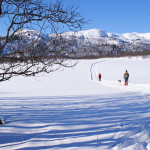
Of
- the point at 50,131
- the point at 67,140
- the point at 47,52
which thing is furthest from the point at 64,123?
the point at 47,52

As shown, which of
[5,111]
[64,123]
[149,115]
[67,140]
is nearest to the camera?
[67,140]

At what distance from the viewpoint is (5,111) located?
6.20 metres

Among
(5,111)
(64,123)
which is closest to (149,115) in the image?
(64,123)

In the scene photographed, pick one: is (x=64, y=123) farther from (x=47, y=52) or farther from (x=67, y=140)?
(x=47, y=52)

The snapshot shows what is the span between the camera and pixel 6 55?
3.88 m

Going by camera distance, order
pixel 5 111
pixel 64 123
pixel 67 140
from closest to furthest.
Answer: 1. pixel 67 140
2. pixel 64 123
3. pixel 5 111

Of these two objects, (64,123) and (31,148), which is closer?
(31,148)

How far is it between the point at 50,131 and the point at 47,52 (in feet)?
6.77

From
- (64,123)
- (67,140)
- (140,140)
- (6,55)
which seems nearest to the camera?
(140,140)

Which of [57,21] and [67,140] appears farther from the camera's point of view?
[57,21]

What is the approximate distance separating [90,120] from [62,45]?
2434mm

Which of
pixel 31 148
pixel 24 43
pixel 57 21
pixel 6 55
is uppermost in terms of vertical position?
pixel 57 21

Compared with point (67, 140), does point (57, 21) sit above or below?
above

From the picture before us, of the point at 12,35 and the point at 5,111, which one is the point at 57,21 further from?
the point at 5,111
